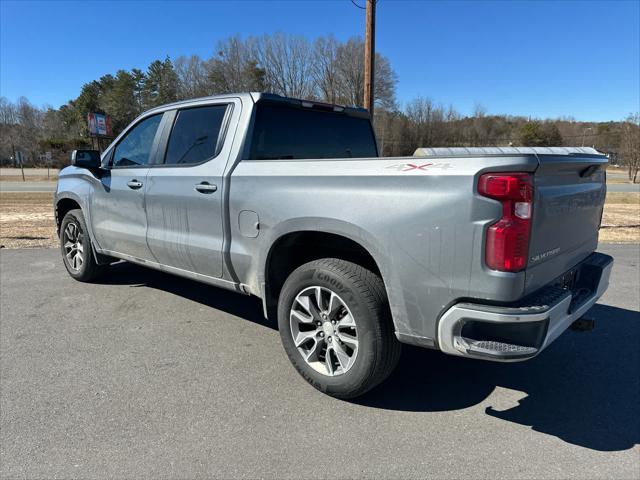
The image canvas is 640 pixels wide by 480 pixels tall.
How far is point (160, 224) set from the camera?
13.6 ft

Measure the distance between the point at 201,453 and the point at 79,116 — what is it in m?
78.5

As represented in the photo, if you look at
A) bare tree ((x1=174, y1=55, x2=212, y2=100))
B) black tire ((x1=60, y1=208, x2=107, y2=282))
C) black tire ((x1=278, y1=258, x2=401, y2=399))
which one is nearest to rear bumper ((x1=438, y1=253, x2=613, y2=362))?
black tire ((x1=278, y1=258, x2=401, y2=399))

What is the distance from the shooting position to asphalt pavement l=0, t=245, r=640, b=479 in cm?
239

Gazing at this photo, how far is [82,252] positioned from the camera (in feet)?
17.9

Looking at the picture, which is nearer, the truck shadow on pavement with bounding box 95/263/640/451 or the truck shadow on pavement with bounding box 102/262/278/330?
the truck shadow on pavement with bounding box 95/263/640/451

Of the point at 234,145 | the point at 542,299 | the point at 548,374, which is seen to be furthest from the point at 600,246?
the point at 234,145

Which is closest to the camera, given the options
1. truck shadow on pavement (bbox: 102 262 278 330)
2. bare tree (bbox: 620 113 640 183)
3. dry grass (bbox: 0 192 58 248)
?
truck shadow on pavement (bbox: 102 262 278 330)

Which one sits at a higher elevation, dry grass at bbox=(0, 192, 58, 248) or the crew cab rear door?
the crew cab rear door

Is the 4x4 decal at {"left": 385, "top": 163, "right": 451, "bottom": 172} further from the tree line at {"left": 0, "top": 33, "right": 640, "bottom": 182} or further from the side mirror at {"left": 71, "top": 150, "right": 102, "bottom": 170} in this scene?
the tree line at {"left": 0, "top": 33, "right": 640, "bottom": 182}

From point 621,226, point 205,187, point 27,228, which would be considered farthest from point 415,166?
point 621,226

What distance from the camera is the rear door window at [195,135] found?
3.76 meters

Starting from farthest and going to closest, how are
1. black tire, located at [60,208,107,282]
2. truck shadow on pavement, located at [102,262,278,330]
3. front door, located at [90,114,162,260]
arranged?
1. black tire, located at [60,208,107,282]
2. truck shadow on pavement, located at [102,262,278,330]
3. front door, located at [90,114,162,260]

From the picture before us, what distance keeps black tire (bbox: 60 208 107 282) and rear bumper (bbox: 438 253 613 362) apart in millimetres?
4458

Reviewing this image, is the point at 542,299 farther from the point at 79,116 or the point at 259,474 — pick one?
the point at 79,116
